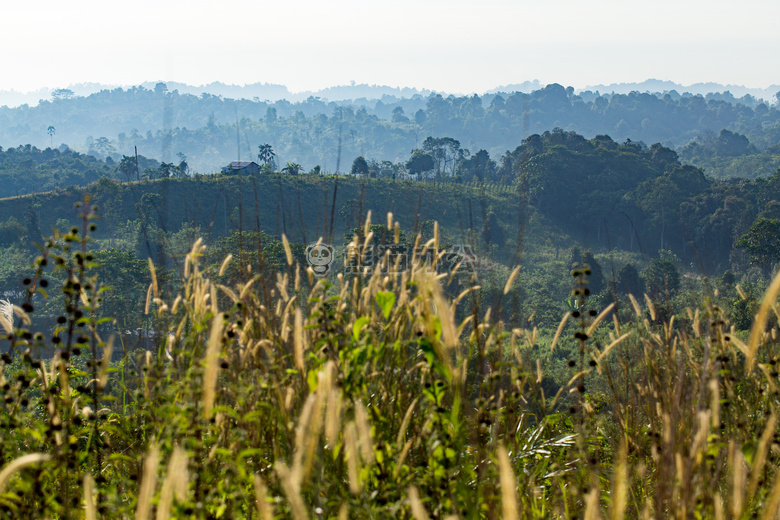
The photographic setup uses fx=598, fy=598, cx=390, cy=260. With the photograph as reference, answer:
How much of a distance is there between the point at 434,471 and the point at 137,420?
1.38 metres

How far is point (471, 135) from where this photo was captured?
175m

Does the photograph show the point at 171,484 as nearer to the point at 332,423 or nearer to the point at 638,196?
the point at 332,423

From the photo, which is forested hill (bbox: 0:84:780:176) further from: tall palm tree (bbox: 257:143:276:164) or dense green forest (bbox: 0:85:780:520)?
tall palm tree (bbox: 257:143:276:164)

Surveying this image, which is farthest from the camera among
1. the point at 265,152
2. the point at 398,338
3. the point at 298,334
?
the point at 265,152

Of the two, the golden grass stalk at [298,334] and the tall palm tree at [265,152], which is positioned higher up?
the golden grass stalk at [298,334]

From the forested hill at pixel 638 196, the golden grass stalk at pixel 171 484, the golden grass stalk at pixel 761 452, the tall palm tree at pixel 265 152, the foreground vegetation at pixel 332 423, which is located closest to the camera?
the golden grass stalk at pixel 171 484

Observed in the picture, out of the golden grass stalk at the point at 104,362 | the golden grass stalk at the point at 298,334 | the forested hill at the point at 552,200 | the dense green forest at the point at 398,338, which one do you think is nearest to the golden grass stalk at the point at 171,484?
the dense green forest at the point at 398,338

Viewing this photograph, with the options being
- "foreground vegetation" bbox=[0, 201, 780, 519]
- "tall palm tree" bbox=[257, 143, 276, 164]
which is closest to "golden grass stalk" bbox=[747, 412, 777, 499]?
"foreground vegetation" bbox=[0, 201, 780, 519]

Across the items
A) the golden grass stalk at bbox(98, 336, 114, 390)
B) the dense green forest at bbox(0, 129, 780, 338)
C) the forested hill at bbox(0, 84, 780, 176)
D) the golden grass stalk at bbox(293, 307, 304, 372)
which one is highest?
the forested hill at bbox(0, 84, 780, 176)

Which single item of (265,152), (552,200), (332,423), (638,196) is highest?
(332,423)

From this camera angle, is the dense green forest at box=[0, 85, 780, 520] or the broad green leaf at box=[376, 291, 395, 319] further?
the broad green leaf at box=[376, 291, 395, 319]

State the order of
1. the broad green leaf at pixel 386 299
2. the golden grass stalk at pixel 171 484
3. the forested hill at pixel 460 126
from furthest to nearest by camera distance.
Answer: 1. the forested hill at pixel 460 126
2. the broad green leaf at pixel 386 299
3. the golden grass stalk at pixel 171 484

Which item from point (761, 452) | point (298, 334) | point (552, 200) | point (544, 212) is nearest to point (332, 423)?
point (298, 334)

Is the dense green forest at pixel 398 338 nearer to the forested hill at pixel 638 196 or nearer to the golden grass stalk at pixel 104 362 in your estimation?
the golden grass stalk at pixel 104 362
